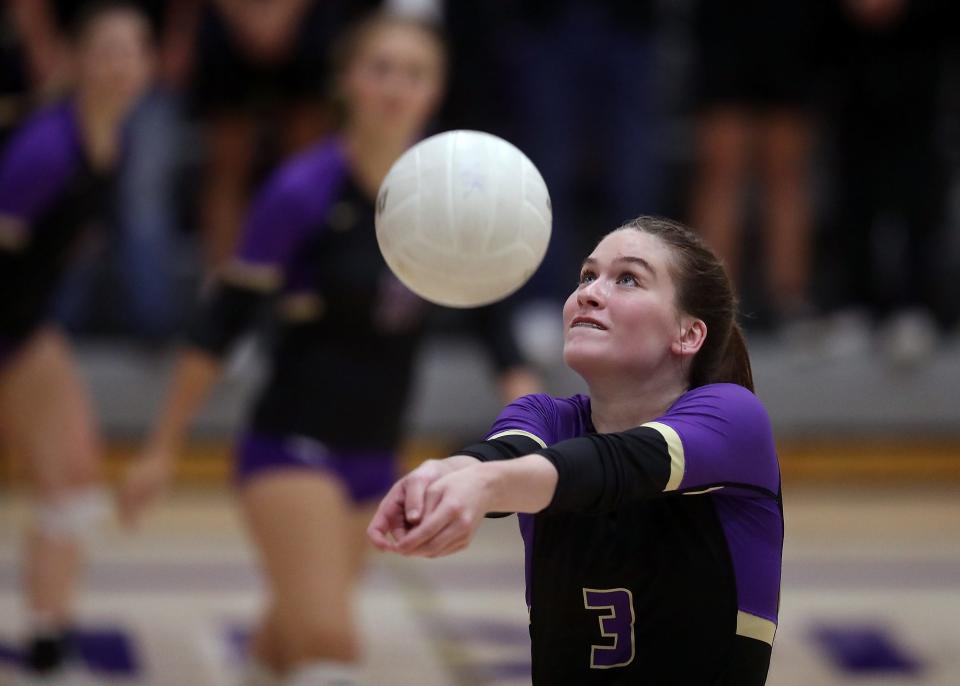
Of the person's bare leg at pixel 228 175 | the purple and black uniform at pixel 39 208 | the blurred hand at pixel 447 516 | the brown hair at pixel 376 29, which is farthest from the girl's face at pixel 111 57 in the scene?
the blurred hand at pixel 447 516

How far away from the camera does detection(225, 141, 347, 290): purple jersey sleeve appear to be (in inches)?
162

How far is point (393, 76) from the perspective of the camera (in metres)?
4.07

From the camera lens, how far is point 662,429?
220cm

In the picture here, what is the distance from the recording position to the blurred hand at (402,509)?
190cm

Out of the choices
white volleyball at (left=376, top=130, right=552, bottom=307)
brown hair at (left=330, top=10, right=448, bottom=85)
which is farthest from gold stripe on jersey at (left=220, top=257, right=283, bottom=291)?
white volleyball at (left=376, top=130, right=552, bottom=307)

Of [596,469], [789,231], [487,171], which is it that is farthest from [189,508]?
[596,469]

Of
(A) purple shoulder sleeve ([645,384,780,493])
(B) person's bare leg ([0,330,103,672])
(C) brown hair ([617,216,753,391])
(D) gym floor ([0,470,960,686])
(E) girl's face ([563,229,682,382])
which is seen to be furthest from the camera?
(D) gym floor ([0,470,960,686])

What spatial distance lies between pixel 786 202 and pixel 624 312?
16.8 feet

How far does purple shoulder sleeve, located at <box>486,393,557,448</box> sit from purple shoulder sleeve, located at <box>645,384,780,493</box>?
21cm

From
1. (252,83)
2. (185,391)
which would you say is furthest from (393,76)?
(252,83)

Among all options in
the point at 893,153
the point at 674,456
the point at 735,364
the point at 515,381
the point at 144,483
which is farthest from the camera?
the point at 893,153

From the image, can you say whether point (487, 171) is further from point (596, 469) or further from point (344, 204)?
point (344, 204)

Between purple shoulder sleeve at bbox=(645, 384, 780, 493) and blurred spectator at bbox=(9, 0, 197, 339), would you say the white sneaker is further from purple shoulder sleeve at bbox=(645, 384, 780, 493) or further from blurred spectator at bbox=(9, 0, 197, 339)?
purple shoulder sleeve at bbox=(645, 384, 780, 493)

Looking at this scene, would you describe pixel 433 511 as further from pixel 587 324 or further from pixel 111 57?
pixel 111 57
